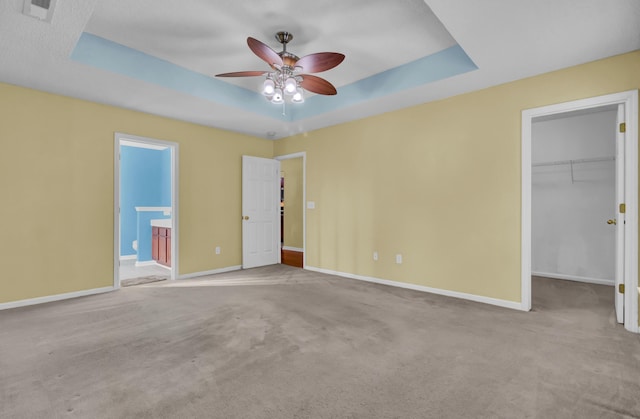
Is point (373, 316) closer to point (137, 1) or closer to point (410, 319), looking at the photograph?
point (410, 319)

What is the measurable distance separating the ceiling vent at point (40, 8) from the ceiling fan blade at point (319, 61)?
185 centimetres

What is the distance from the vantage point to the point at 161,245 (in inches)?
238

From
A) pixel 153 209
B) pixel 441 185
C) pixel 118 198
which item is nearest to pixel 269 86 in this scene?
pixel 441 185

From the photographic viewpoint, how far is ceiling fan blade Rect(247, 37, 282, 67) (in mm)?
2495

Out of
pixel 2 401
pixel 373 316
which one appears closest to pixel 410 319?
pixel 373 316

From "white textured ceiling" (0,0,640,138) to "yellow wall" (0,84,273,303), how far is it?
1.11ft

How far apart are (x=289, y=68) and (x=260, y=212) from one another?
352 centimetres

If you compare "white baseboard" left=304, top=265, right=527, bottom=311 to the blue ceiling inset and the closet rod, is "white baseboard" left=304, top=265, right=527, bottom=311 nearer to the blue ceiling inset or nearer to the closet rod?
the blue ceiling inset

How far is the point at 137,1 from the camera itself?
258cm

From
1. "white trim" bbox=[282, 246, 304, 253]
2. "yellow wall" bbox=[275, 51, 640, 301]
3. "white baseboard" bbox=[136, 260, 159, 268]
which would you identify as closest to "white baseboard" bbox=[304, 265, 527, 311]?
"yellow wall" bbox=[275, 51, 640, 301]

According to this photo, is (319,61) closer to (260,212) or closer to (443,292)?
(443,292)

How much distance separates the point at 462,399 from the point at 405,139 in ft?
11.0

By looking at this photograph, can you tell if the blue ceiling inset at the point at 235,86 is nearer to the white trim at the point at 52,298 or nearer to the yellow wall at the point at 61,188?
the yellow wall at the point at 61,188

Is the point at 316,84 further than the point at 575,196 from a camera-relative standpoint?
No
